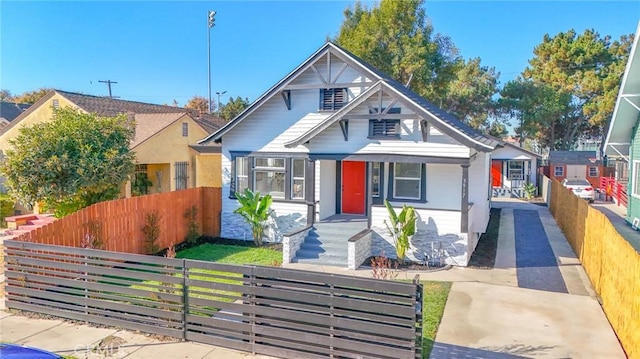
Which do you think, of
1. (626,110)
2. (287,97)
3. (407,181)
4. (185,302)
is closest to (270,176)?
(287,97)

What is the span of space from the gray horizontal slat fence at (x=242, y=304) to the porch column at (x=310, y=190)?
700 centimetres

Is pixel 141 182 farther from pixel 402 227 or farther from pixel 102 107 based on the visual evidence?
pixel 402 227

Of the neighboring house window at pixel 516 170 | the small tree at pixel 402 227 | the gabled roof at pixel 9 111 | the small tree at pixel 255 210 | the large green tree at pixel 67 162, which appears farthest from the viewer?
the neighboring house window at pixel 516 170

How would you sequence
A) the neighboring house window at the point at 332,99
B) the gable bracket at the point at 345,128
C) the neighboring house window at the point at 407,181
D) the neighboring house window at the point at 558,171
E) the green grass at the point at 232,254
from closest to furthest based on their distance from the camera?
the green grass at the point at 232,254 < the neighboring house window at the point at 407,181 < the gable bracket at the point at 345,128 < the neighboring house window at the point at 332,99 < the neighboring house window at the point at 558,171

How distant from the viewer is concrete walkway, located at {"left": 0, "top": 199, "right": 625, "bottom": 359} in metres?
6.44

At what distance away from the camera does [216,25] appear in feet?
110

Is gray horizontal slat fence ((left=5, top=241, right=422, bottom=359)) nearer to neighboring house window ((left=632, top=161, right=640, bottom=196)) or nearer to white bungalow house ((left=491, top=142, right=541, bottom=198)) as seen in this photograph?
neighboring house window ((left=632, top=161, right=640, bottom=196))

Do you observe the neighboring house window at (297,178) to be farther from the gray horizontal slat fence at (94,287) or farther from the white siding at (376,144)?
the gray horizontal slat fence at (94,287)

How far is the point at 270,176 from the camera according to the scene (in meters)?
15.2

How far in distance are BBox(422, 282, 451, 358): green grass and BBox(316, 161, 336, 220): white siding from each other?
5.01 m

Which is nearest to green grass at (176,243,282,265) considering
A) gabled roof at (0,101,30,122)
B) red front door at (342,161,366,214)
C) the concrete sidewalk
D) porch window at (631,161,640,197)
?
red front door at (342,161,366,214)

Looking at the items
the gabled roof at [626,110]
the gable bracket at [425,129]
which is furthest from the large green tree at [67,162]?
the gabled roof at [626,110]

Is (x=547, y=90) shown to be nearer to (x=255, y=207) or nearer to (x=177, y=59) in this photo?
(x=177, y=59)

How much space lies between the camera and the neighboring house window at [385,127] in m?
12.8
